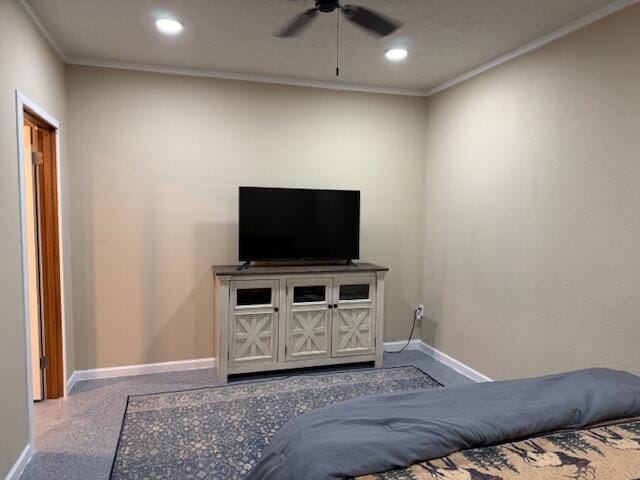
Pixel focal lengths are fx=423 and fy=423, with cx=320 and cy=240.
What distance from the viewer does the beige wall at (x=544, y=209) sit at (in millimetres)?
2453

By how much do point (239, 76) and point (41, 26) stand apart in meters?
1.50

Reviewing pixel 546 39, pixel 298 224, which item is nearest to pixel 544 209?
pixel 546 39

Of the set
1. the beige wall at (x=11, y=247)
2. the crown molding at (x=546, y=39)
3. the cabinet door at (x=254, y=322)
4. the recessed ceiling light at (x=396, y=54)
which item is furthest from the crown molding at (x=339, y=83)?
the cabinet door at (x=254, y=322)

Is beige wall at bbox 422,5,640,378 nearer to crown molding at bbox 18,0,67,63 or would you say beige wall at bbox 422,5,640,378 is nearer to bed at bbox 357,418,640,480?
bed at bbox 357,418,640,480

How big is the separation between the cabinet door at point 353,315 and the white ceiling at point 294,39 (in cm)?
187

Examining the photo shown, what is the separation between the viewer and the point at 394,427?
1.42 m

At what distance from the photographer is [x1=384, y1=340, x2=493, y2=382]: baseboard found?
3662mm

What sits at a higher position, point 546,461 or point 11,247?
point 11,247

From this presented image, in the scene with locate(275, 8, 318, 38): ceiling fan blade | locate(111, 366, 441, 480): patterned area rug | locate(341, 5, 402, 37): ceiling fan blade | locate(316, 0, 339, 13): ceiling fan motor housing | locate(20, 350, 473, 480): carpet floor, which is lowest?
locate(20, 350, 473, 480): carpet floor

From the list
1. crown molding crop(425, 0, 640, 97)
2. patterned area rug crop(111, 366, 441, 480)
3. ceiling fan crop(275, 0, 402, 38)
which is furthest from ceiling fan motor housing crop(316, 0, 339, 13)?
patterned area rug crop(111, 366, 441, 480)

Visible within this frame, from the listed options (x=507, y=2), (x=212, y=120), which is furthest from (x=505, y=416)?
(x=212, y=120)

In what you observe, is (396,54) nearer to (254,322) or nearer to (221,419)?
(254,322)

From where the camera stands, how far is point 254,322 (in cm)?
357

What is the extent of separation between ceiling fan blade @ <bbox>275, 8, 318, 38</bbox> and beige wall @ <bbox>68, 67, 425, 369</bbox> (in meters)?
1.38
